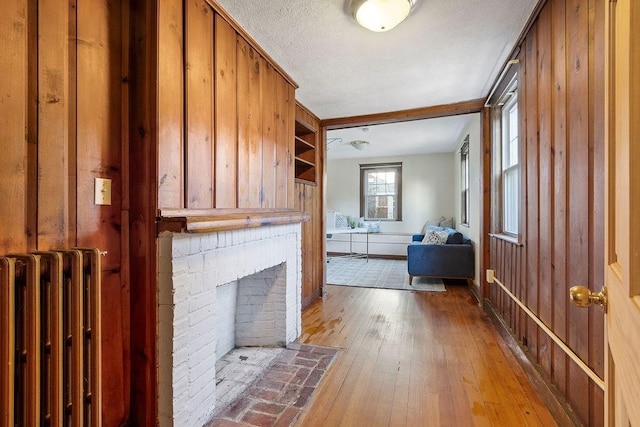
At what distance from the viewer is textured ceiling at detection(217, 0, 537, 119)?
1.77 meters

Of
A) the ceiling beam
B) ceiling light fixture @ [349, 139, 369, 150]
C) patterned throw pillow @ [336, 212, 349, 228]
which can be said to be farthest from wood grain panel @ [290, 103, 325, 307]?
patterned throw pillow @ [336, 212, 349, 228]

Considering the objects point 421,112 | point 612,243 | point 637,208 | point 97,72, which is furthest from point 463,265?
point 97,72

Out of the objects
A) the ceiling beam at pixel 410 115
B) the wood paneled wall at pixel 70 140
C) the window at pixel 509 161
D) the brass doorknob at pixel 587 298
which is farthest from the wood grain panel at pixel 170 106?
the window at pixel 509 161

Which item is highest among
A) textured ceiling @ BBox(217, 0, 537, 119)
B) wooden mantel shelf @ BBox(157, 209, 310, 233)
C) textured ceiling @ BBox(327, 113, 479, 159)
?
textured ceiling @ BBox(327, 113, 479, 159)

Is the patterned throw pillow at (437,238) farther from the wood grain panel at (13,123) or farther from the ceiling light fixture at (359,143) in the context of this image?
the wood grain panel at (13,123)

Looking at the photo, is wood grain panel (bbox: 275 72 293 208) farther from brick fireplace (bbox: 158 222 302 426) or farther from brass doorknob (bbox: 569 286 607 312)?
brass doorknob (bbox: 569 286 607 312)

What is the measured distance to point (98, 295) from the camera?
1141mm

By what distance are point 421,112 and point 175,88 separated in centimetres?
278

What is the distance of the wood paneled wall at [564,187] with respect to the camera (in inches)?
48.8

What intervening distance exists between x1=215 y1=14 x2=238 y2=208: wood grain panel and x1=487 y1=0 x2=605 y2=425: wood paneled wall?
183 centimetres

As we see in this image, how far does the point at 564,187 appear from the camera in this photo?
1.50 m

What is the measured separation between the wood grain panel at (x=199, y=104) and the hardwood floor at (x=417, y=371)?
4.56ft

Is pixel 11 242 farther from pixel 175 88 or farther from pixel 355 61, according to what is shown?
pixel 355 61

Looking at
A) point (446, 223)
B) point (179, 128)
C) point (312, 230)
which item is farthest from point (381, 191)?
point (179, 128)
